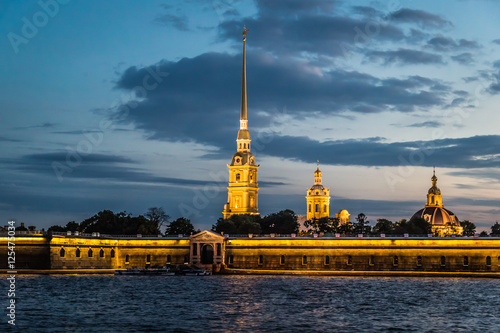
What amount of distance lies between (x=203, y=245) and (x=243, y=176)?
60704mm

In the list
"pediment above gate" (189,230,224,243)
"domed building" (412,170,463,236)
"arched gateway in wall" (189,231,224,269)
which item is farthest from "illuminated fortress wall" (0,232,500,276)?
"domed building" (412,170,463,236)

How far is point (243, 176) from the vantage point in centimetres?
18512

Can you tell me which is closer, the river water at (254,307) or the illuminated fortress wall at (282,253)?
the river water at (254,307)

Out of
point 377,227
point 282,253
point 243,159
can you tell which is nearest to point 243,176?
point 243,159

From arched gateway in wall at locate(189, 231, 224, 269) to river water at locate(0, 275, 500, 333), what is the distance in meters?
29.3

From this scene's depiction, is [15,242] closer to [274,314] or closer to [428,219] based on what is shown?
[274,314]

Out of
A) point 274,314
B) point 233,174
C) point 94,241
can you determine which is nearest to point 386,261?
point 94,241

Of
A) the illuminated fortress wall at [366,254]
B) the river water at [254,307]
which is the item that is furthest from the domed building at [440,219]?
the river water at [254,307]

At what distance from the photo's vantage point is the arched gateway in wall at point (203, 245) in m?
123

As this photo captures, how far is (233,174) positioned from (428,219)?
45.5 meters

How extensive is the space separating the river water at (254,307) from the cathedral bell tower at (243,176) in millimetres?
90667

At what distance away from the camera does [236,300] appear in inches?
2773

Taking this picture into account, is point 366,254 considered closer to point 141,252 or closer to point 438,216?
point 141,252

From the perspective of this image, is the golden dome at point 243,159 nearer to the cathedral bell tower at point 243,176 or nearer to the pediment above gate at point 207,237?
the cathedral bell tower at point 243,176
